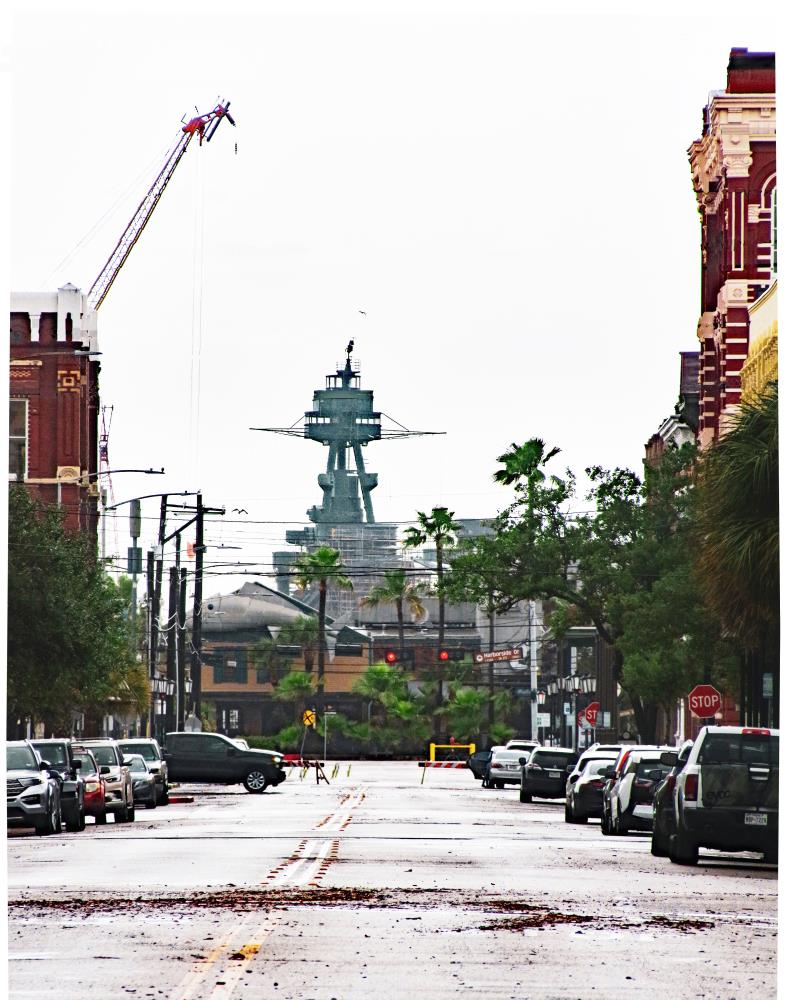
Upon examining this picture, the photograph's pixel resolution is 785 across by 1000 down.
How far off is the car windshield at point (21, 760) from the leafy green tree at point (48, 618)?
443 inches

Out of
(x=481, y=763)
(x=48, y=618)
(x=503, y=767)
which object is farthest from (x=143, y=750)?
(x=481, y=763)

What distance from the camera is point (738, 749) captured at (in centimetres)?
2712

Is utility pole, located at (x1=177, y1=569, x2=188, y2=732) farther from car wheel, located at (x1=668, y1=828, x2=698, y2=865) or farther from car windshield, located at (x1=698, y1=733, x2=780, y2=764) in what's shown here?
car windshield, located at (x1=698, y1=733, x2=780, y2=764)

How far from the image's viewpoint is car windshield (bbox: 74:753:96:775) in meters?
42.1

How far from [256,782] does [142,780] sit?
15.9 m

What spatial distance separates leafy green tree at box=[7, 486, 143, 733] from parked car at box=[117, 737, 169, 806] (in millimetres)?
2344

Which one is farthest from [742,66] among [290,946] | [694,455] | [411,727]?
[411,727]

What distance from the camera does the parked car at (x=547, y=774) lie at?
57.8 m

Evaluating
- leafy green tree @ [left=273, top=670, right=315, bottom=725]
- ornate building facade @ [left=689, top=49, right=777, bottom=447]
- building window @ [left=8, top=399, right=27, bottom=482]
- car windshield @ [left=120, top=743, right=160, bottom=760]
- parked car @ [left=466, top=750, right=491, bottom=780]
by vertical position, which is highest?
ornate building facade @ [left=689, top=49, right=777, bottom=447]

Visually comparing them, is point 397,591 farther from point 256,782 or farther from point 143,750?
point 143,750

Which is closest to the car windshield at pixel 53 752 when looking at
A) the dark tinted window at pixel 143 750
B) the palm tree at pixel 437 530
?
the dark tinted window at pixel 143 750

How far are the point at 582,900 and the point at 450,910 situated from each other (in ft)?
6.43

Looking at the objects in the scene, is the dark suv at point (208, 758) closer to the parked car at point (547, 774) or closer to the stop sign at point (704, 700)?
the parked car at point (547, 774)

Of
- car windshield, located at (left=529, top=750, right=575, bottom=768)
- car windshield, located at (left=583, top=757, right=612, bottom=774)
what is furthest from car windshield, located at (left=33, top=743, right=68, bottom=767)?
car windshield, located at (left=529, top=750, right=575, bottom=768)
